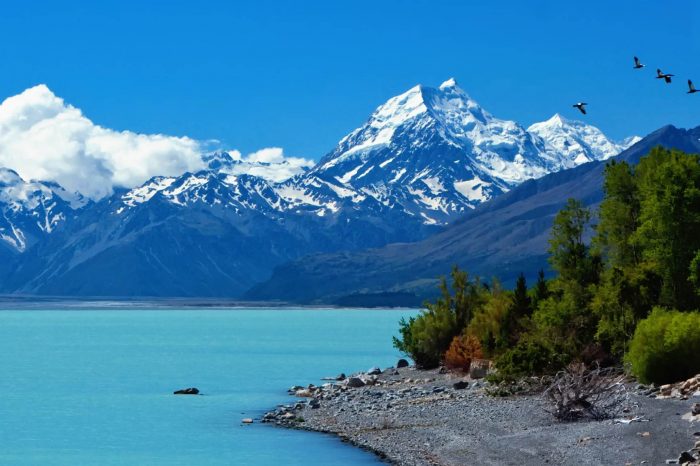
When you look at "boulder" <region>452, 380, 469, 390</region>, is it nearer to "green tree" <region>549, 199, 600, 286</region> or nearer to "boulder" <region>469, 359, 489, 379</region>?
"boulder" <region>469, 359, 489, 379</region>

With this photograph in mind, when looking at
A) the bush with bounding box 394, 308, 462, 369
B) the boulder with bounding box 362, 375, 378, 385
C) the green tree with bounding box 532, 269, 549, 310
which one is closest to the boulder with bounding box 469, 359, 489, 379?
the green tree with bounding box 532, 269, 549, 310

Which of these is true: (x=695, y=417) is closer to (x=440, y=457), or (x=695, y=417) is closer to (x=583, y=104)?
(x=440, y=457)

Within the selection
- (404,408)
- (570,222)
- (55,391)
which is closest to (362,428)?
(404,408)

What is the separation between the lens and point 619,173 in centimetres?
8088

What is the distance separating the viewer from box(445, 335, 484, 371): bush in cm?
8825

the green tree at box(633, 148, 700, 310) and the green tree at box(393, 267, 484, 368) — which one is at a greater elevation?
the green tree at box(633, 148, 700, 310)

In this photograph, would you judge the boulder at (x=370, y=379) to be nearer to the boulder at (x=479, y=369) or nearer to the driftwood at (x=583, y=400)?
the boulder at (x=479, y=369)

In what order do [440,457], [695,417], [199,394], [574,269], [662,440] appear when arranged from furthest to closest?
[199,394] → [574,269] → [440,457] → [695,417] → [662,440]

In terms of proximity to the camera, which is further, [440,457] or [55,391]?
[55,391]

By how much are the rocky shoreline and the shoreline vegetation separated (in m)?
0.13

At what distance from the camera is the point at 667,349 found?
59438 mm

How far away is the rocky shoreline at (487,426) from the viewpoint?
44.0m

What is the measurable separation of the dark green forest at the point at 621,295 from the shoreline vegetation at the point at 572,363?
0.10 meters

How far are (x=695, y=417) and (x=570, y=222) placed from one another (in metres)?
37.0
